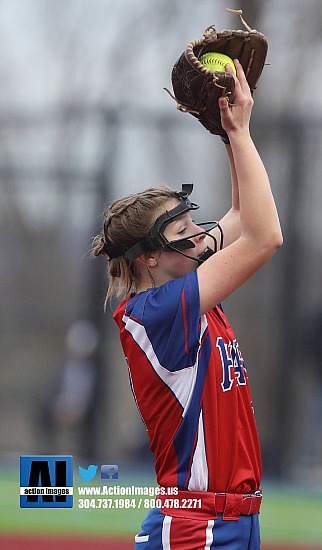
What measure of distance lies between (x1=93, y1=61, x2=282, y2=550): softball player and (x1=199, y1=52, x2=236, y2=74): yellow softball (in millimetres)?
38

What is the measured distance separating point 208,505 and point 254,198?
826 millimetres

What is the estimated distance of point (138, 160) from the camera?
6238mm

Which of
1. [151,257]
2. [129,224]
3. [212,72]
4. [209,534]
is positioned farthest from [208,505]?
[212,72]

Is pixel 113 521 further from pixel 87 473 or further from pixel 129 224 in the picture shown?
pixel 129 224

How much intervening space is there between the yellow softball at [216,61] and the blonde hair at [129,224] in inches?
15.9

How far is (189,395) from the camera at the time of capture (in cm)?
223

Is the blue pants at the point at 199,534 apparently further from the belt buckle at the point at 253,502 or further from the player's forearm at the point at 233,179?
the player's forearm at the point at 233,179

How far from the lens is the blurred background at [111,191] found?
600 cm

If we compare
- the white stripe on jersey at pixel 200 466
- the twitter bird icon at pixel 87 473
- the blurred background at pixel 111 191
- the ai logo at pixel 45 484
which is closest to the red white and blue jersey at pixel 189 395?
the white stripe on jersey at pixel 200 466

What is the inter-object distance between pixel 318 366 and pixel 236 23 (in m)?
2.62

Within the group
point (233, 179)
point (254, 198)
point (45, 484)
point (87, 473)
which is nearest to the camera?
point (254, 198)

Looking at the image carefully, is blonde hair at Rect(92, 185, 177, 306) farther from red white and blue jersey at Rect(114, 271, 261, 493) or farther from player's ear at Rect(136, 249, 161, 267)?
red white and blue jersey at Rect(114, 271, 261, 493)

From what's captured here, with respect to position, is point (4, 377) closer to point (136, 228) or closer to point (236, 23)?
point (236, 23)

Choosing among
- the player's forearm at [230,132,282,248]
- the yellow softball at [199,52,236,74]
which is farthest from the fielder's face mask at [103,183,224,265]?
the yellow softball at [199,52,236,74]
